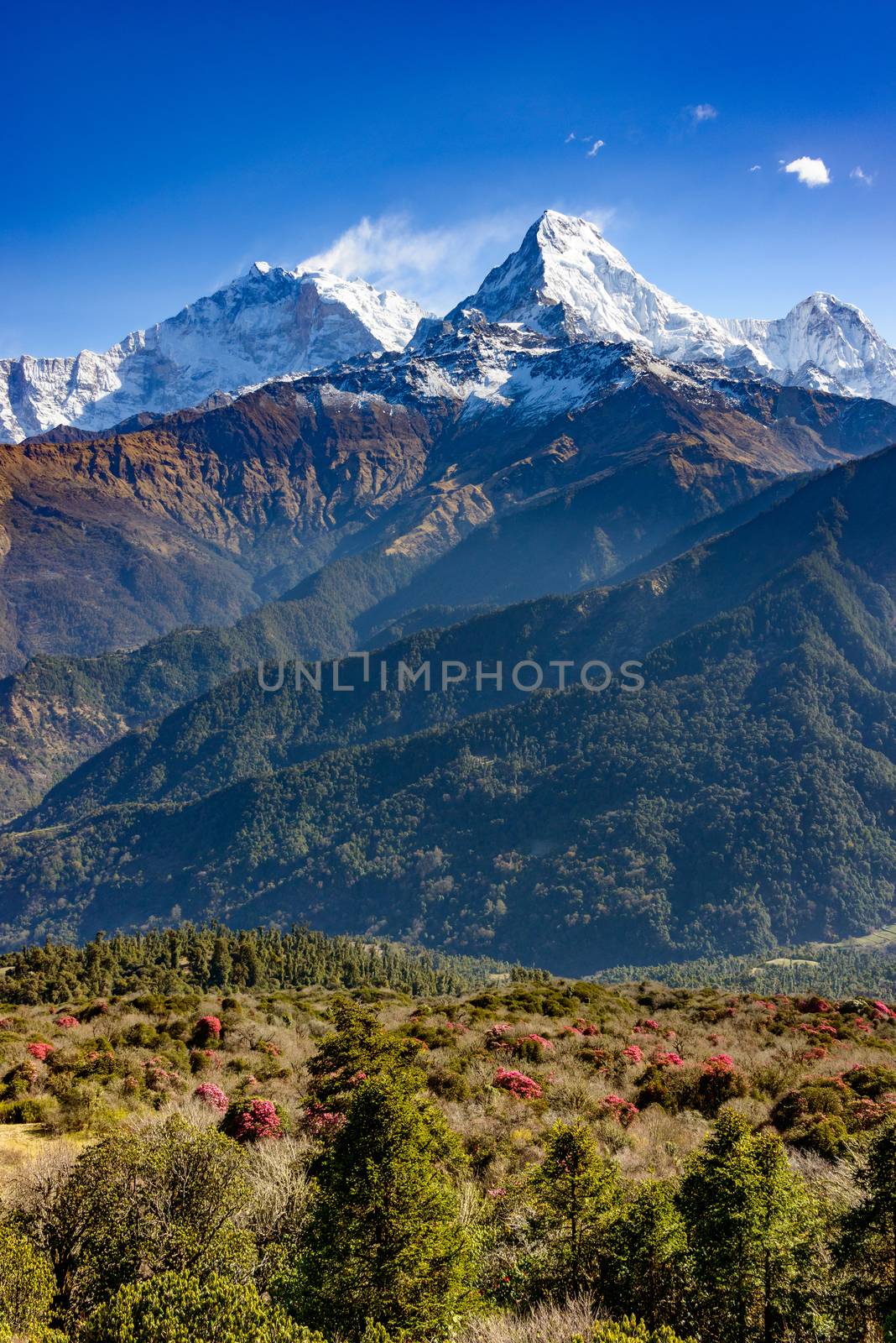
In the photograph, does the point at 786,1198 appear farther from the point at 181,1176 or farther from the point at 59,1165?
the point at 59,1165

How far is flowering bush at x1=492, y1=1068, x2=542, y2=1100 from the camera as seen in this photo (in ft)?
183

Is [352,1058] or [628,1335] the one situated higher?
[352,1058]

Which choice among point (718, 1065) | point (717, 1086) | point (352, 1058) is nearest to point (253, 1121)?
point (352, 1058)

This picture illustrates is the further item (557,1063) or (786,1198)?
(557,1063)

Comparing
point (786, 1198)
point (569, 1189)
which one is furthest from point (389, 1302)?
point (786, 1198)

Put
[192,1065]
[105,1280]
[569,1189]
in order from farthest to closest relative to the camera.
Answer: [192,1065] < [569,1189] < [105,1280]

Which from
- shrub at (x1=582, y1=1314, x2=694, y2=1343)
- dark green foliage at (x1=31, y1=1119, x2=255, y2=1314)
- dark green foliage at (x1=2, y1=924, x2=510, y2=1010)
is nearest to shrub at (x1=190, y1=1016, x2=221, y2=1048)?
dark green foliage at (x1=2, y1=924, x2=510, y2=1010)

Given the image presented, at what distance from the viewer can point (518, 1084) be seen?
2228 inches

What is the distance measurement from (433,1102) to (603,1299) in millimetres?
19710

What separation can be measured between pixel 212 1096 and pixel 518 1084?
18697 millimetres

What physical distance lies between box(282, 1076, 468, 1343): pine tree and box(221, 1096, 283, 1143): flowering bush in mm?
15317

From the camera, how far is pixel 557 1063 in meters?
64.8

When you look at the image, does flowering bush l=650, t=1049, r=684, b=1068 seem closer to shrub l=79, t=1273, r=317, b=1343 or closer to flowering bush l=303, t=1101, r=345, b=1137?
flowering bush l=303, t=1101, r=345, b=1137

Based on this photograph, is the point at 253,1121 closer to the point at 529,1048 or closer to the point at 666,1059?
the point at 529,1048
